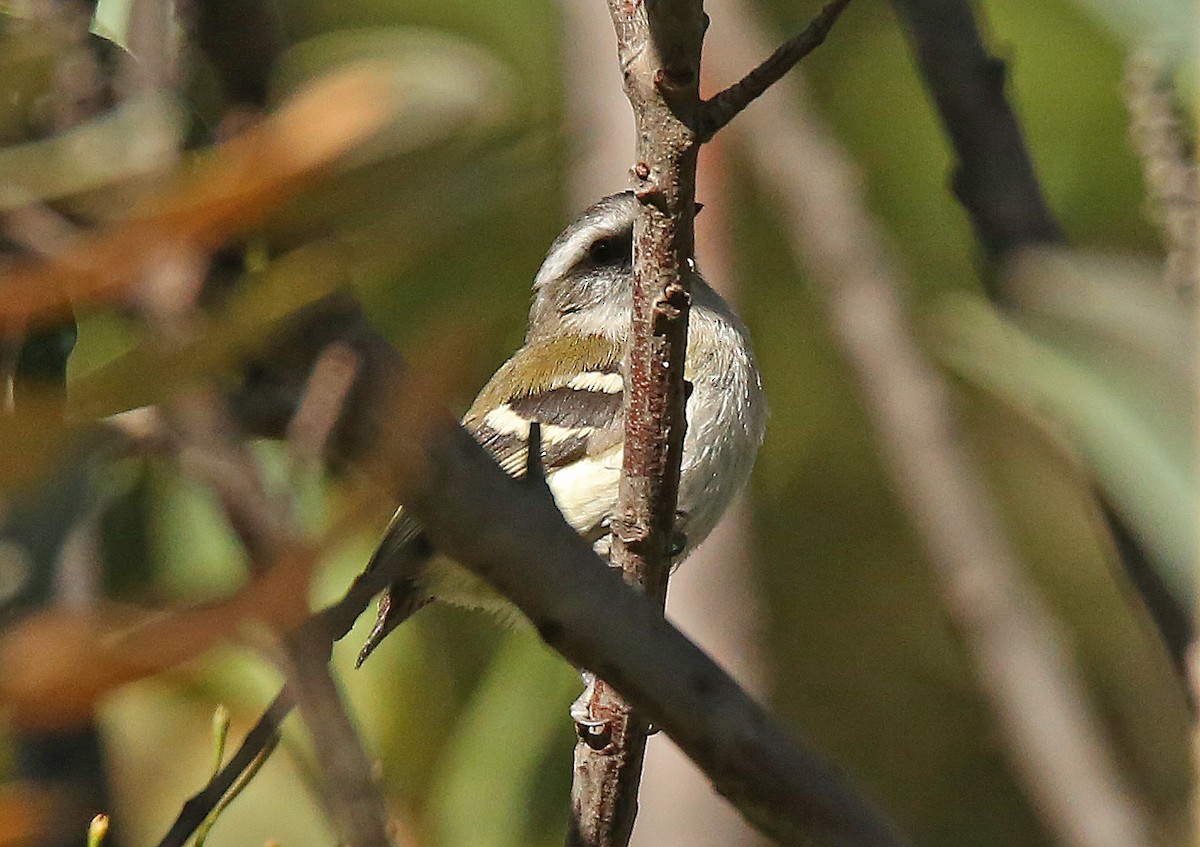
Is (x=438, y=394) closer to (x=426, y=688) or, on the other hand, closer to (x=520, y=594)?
(x=520, y=594)

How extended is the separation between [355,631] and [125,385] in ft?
9.29

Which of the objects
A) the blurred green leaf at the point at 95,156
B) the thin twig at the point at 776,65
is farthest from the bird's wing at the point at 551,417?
the blurred green leaf at the point at 95,156

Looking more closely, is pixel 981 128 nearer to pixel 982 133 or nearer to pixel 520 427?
pixel 982 133

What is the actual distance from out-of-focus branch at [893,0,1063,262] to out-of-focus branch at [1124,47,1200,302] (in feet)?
1.15

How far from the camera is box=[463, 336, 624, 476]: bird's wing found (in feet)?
9.36

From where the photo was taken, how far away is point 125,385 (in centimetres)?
57

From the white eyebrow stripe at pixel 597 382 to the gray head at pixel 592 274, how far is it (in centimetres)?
26

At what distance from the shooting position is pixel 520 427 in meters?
2.99

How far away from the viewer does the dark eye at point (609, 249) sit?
3.41 metres

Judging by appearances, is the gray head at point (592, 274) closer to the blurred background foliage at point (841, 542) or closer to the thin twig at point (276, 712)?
the blurred background foliage at point (841, 542)

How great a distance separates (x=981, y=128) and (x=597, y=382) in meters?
0.88

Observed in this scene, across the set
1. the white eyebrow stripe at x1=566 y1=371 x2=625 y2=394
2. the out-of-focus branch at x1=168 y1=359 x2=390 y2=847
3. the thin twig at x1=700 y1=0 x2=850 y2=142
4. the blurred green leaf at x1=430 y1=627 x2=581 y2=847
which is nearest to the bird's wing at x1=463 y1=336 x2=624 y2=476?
the white eyebrow stripe at x1=566 y1=371 x2=625 y2=394

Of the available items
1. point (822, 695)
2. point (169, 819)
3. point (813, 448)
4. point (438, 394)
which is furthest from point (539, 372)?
point (438, 394)

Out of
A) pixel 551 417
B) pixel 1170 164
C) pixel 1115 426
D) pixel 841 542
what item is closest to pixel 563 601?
pixel 1115 426
